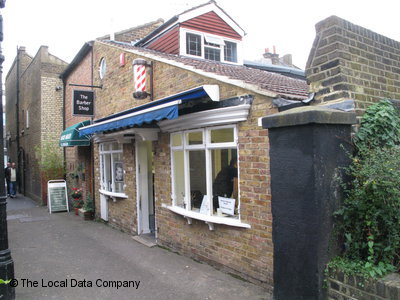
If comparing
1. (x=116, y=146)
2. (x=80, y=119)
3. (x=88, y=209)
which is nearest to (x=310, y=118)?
(x=116, y=146)

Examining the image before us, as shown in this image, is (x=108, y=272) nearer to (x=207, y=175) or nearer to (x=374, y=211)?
(x=207, y=175)

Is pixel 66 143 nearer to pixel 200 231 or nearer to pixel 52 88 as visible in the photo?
pixel 52 88

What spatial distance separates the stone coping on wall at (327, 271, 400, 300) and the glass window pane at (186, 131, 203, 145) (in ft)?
10.4

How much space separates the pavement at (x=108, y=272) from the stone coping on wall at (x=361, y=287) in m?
1.50

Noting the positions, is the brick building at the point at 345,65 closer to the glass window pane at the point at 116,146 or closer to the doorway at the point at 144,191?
the doorway at the point at 144,191

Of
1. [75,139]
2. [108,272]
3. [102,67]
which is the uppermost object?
[102,67]

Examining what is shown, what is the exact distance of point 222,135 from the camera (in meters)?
5.23

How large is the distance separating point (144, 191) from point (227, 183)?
3.27m

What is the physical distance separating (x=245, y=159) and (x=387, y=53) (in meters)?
2.43

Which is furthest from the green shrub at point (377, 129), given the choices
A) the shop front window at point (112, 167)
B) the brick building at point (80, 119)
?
the brick building at point (80, 119)

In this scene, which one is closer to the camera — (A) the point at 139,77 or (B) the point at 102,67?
(A) the point at 139,77

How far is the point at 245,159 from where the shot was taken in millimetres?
4758

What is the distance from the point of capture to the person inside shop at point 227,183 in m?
5.12

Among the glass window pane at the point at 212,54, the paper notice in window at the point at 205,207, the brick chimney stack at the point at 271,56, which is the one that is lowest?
the paper notice in window at the point at 205,207
